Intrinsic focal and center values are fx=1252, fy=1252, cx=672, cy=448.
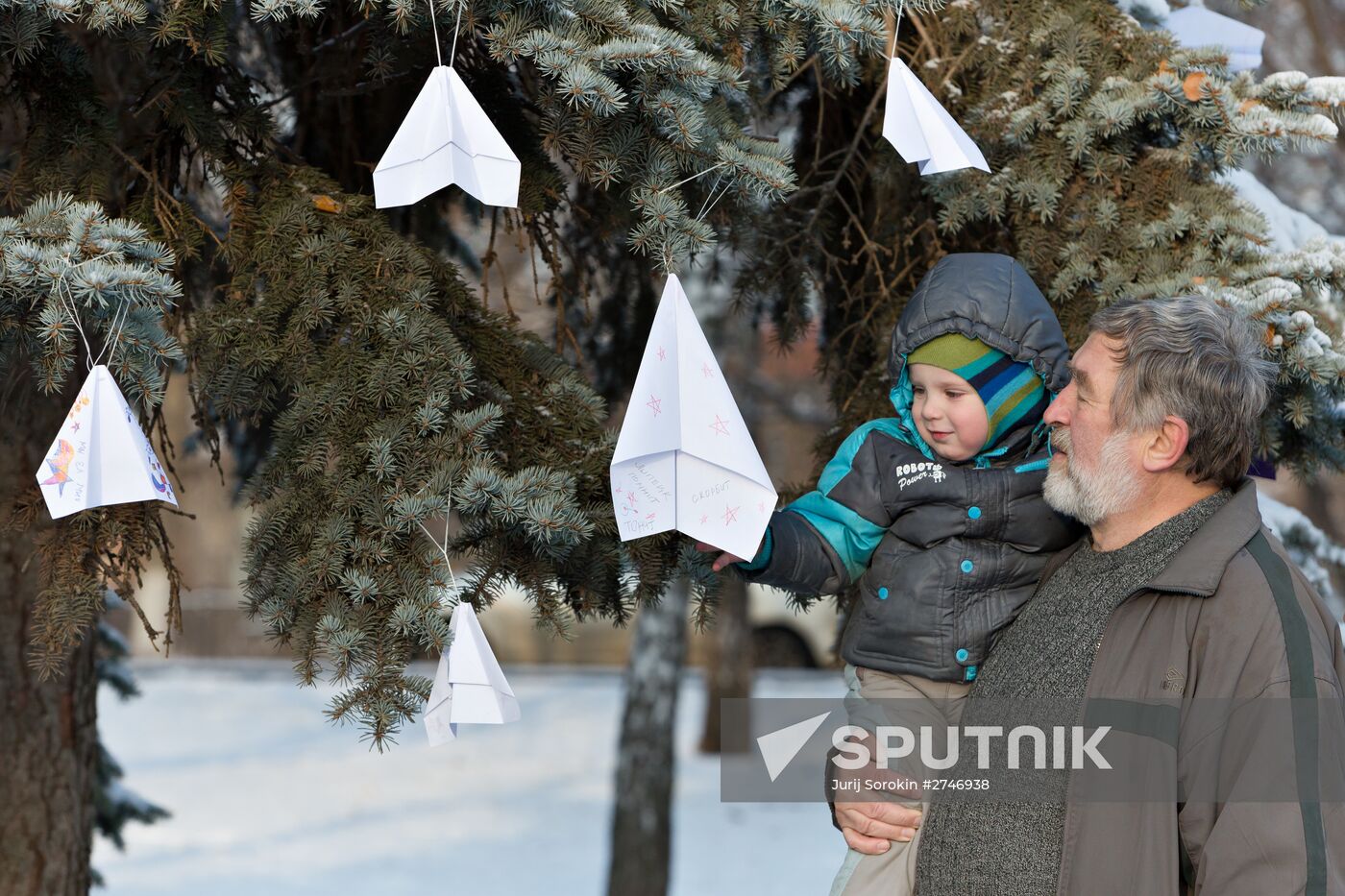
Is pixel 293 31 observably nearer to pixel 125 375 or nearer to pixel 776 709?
pixel 125 375

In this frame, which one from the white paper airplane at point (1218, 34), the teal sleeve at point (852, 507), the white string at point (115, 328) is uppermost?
the white paper airplane at point (1218, 34)

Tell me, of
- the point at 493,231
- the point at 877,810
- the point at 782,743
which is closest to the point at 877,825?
the point at 877,810

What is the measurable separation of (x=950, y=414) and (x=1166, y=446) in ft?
1.26

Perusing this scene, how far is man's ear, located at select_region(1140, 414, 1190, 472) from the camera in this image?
210cm

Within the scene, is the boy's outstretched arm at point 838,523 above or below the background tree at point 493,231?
below

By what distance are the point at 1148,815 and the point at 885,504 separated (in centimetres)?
72

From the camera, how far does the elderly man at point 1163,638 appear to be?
1865 mm

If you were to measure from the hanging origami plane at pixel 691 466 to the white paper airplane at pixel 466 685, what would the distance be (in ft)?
1.04

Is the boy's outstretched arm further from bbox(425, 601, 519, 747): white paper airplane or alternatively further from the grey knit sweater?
bbox(425, 601, 519, 747): white paper airplane

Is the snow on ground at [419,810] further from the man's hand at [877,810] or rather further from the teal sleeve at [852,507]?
the teal sleeve at [852,507]

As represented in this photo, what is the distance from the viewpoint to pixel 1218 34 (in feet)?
9.57

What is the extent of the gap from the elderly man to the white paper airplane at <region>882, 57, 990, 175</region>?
396 mm

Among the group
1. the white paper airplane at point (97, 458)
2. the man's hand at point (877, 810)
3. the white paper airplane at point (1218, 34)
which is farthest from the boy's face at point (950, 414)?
the white paper airplane at point (97, 458)

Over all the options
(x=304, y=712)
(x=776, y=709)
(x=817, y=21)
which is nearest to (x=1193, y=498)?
(x=817, y=21)
